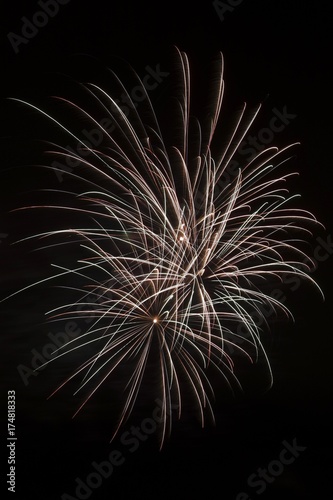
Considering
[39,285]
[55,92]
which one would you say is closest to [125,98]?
[55,92]

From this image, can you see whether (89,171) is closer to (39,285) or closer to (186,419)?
(39,285)
